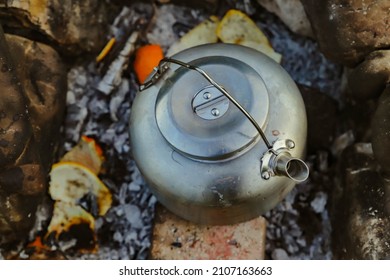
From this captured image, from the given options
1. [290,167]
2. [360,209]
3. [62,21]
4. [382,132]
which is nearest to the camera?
[290,167]

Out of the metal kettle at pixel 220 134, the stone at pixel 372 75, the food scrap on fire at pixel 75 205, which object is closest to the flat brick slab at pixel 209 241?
the metal kettle at pixel 220 134

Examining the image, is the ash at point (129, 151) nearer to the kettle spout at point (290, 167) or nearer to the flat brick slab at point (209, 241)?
the flat brick slab at point (209, 241)

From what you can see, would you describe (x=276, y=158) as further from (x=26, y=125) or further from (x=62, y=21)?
(x=62, y=21)

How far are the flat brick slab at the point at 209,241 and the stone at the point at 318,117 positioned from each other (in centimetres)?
44

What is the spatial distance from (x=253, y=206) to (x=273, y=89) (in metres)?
0.40

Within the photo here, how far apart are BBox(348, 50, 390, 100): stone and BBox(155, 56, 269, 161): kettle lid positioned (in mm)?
474

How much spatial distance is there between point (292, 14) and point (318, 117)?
48 cm

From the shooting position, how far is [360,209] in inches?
76.7

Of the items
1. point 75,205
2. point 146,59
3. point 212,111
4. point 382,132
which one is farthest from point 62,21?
point 382,132

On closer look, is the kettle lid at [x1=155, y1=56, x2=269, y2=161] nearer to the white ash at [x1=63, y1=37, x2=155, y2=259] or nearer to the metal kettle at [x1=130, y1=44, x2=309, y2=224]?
the metal kettle at [x1=130, y1=44, x2=309, y2=224]

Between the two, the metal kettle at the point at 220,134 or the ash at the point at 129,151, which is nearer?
the metal kettle at the point at 220,134

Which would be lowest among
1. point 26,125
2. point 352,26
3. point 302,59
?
point 26,125

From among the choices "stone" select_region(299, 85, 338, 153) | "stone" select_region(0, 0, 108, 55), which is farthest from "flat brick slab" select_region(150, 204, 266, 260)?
"stone" select_region(0, 0, 108, 55)

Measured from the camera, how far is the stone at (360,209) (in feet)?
6.16
